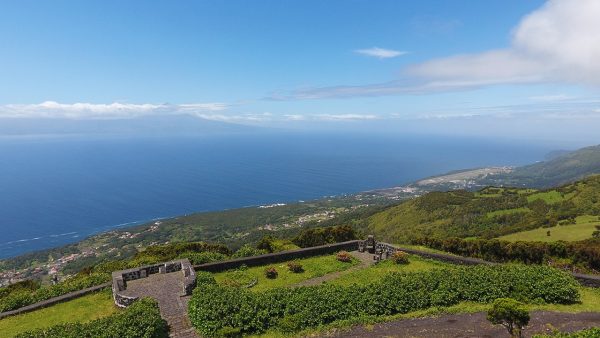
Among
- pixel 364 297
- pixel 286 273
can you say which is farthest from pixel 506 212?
pixel 364 297

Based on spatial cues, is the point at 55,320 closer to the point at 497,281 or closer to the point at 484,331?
the point at 484,331

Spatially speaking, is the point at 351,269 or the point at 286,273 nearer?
the point at 286,273

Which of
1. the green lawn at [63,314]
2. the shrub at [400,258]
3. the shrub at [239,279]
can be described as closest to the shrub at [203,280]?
the shrub at [239,279]

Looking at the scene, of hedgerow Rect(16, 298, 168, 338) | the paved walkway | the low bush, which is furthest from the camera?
the low bush

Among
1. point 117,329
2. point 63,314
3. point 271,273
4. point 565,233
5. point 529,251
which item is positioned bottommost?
point 565,233

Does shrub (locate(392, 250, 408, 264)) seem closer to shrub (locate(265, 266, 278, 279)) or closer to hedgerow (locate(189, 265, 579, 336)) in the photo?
hedgerow (locate(189, 265, 579, 336))

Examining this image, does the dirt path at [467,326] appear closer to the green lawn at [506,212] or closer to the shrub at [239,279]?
the shrub at [239,279]

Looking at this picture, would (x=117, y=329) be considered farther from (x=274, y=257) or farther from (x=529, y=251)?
(x=529, y=251)

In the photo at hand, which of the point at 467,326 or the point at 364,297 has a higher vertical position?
the point at 364,297

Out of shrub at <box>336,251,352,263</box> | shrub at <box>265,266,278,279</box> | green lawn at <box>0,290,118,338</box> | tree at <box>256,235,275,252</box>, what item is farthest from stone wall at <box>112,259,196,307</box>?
shrub at <box>336,251,352,263</box>
